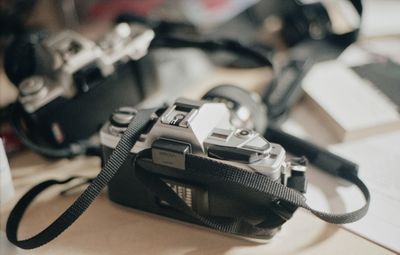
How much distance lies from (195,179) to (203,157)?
3cm

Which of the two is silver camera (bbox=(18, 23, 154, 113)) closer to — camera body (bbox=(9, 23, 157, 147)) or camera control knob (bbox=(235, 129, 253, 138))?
camera body (bbox=(9, 23, 157, 147))

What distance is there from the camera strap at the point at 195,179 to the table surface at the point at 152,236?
0.02 meters

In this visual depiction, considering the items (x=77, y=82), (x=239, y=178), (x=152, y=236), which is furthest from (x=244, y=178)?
(x=77, y=82)

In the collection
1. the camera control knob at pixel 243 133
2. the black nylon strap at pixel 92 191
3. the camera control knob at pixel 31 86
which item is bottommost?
the black nylon strap at pixel 92 191

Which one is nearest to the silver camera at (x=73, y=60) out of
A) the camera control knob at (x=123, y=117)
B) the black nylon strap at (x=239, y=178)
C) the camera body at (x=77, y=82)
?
the camera body at (x=77, y=82)

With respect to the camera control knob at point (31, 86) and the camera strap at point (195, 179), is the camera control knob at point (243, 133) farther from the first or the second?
the camera control knob at point (31, 86)

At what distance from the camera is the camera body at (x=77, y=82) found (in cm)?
57

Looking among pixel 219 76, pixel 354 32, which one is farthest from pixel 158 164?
pixel 354 32

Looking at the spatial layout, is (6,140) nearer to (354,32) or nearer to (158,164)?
(158,164)

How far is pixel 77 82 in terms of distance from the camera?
0.58 m

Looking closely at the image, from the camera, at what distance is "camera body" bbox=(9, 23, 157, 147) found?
22.3 inches

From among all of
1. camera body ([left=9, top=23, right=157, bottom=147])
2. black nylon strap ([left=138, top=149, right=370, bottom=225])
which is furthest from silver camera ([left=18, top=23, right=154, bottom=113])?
black nylon strap ([left=138, top=149, right=370, bottom=225])

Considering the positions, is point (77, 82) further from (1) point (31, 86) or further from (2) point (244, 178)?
(2) point (244, 178)

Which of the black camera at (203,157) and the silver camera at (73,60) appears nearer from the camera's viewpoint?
the black camera at (203,157)
